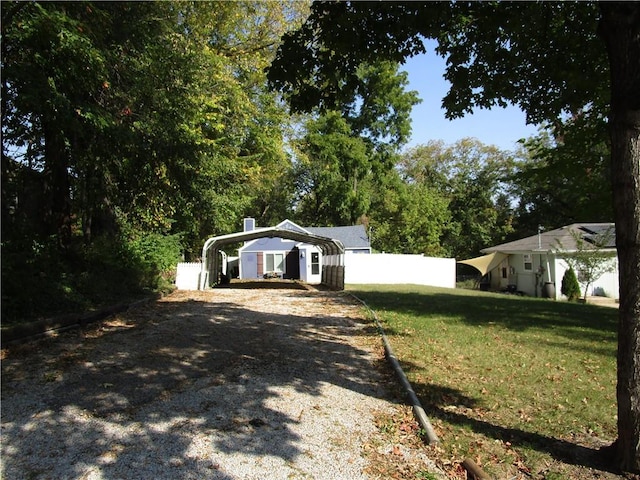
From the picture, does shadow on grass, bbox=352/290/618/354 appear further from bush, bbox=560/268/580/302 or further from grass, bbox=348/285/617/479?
bush, bbox=560/268/580/302

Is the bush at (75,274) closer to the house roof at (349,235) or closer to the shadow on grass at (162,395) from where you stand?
the shadow on grass at (162,395)

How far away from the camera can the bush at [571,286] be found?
21.9 m

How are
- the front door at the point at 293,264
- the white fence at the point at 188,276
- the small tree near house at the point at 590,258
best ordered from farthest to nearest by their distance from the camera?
the front door at the point at 293,264
the small tree near house at the point at 590,258
the white fence at the point at 188,276

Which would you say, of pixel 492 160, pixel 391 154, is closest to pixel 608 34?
pixel 391 154

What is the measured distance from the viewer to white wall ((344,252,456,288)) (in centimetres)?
2694

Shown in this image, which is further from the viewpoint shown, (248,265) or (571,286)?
(248,265)

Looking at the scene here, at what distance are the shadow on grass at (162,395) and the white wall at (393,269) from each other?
18251 mm

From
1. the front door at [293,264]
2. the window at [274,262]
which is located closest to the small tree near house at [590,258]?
the front door at [293,264]

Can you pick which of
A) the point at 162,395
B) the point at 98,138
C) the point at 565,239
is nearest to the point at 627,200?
the point at 162,395

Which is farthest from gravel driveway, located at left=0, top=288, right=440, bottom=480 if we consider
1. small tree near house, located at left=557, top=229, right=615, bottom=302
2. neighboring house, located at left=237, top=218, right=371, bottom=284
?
neighboring house, located at left=237, top=218, right=371, bottom=284

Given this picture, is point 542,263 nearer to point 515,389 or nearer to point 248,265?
point 248,265

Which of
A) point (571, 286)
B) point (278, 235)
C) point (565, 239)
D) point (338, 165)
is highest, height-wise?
point (338, 165)

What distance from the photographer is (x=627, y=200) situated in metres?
3.35

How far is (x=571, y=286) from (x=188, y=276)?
17.1 m
